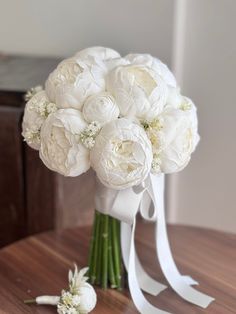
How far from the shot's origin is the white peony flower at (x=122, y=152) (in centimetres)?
87

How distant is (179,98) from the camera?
38.4 inches

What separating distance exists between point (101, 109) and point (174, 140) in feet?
0.44

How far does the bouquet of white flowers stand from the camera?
2.90 feet

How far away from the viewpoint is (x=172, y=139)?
0.93 metres

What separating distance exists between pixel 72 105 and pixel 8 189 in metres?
0.53

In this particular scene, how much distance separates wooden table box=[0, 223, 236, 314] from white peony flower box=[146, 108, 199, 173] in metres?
0.28

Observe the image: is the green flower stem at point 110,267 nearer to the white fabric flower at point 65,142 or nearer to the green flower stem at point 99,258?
the green flower stem at point 99,258

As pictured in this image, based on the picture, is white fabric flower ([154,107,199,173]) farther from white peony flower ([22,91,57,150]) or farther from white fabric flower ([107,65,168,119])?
white peony flower ([22,91,57,150])

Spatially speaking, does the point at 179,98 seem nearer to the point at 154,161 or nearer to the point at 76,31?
the point at 154,161

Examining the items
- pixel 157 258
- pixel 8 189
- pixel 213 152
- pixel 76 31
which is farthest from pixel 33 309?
pixel 76 31

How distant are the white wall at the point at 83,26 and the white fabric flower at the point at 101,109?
1.94ft

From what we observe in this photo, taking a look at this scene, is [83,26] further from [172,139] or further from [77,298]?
[77,298]

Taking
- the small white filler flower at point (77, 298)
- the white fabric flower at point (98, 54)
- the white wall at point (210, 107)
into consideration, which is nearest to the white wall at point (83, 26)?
the white wall at point (210, 107)

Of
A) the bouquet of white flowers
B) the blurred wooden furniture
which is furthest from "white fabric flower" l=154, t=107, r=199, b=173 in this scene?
the blurred wooden furniture
